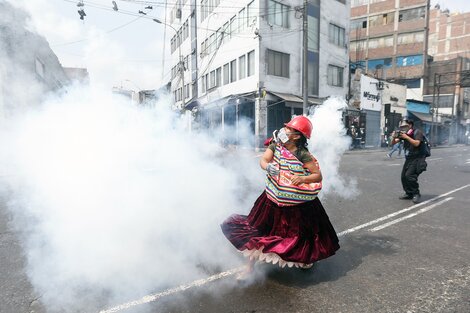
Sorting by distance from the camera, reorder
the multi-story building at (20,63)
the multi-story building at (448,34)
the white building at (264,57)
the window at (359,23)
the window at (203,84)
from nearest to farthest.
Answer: the multi-story building at (20,63) → the white building at (264,57) → the window at (203,84) → the window at (359,23) → the multi-story building at (448,34)

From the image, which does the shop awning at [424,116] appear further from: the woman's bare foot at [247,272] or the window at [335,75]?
the woman's bare foot at [247,272]

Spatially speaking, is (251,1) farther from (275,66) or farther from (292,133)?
(292,133)

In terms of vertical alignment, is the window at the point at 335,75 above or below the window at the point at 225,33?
below

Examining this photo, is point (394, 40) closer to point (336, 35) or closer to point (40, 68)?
point (336, 35)

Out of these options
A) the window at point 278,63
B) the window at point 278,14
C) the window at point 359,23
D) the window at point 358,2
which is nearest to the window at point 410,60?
the window at point 359,23

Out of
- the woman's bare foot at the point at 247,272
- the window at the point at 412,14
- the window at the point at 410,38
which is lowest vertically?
the woman's bare foot at the point at 247,272

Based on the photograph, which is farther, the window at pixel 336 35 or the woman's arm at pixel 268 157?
the window at pixel 336 35

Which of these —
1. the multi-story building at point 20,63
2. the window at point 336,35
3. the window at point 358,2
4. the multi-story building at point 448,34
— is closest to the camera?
the multi-story building at point 20,63

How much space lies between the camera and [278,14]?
20.8 meters

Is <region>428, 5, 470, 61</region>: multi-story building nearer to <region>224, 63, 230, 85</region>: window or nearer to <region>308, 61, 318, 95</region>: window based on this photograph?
<region>308, 61, 318, 95</region>: window

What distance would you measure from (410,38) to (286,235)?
48.9 metres

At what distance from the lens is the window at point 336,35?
2506 cm

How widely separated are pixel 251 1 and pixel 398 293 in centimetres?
2109

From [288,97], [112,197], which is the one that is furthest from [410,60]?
[112,197]
